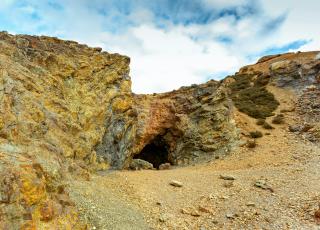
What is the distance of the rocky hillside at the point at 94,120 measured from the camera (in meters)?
9.24

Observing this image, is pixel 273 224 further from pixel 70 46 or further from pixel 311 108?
pixel 311 108

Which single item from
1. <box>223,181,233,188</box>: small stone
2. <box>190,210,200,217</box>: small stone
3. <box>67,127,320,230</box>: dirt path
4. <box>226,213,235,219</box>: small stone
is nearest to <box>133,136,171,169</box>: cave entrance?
<box>67,127,320,230</box>: dirt path

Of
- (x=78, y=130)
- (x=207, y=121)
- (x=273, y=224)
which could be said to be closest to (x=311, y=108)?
(x=207, y=121)

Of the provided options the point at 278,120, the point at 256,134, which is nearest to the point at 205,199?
the point at 256,134

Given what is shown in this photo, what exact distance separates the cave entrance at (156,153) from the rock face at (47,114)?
31.7 feet

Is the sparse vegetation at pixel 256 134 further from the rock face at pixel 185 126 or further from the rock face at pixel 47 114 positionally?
the rock face at pixel 47 114

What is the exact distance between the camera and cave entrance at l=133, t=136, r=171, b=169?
100ft

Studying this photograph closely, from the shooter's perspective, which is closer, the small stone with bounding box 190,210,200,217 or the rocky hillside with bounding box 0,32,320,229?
the rocky hillside with bounding box 0,32,320,229

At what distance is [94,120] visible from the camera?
61.4 feet

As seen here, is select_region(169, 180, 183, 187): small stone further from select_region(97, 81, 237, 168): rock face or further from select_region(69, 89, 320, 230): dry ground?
select_region(97, 81, 237, 168): rock face

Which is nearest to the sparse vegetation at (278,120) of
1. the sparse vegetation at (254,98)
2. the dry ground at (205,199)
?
the sparse vegetation at (254,98)

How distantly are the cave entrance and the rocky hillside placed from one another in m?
0.10

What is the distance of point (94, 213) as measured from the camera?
11.0 metres

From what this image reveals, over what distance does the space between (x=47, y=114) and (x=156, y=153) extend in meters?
19.2
